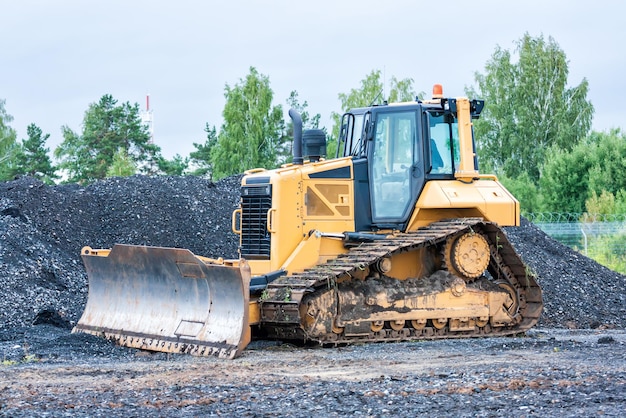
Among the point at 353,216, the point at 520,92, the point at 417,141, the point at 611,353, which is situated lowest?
the point at 611,353

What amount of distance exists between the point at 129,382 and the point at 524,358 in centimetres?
420

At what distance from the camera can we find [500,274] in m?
14.7

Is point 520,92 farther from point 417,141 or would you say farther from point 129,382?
point 129,382

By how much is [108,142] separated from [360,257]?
4120 cm

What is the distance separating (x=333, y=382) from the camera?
30.2 ft

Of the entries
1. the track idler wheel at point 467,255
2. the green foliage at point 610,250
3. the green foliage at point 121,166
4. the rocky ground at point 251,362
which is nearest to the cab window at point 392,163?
the track idler wheel at point 467,255

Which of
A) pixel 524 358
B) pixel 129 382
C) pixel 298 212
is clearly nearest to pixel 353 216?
pixel 298 212

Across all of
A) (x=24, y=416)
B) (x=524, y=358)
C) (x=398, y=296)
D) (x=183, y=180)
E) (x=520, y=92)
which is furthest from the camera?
(x=520, y=92)

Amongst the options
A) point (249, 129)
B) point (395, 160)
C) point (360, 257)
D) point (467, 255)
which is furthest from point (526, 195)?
point (360, 257)

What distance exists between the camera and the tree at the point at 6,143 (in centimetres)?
5394

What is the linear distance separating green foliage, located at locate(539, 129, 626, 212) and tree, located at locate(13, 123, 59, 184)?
77.1 feet

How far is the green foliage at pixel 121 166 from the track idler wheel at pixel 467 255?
31.7m

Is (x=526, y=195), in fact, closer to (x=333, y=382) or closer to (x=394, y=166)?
(x=394, y=166)

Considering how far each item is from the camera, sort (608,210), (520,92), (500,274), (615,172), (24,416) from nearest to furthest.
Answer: (24,416), (500,274), (608,210), (615,172), (520,92)
